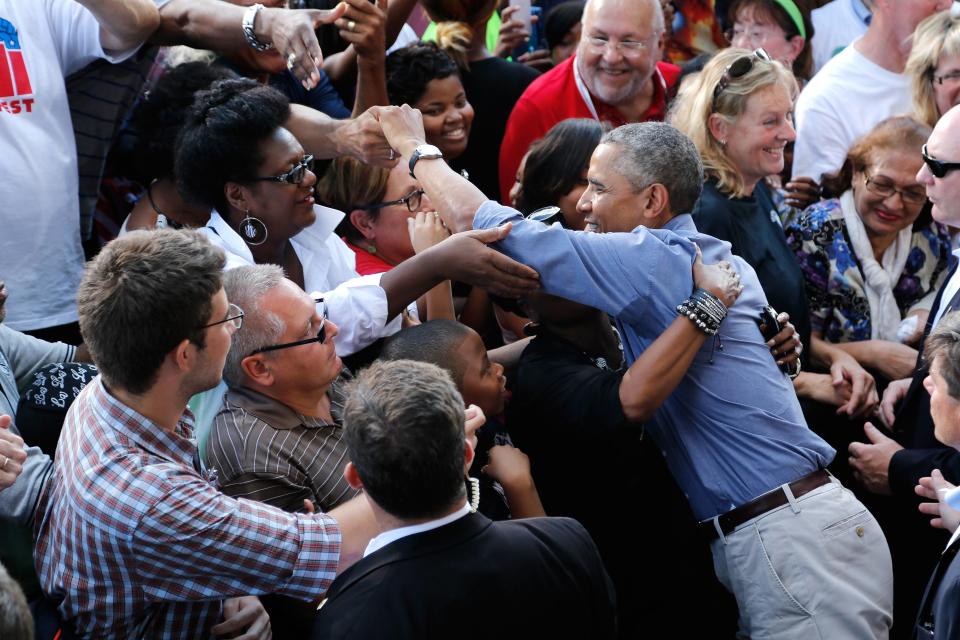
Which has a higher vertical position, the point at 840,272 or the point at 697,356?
the point at 697,356

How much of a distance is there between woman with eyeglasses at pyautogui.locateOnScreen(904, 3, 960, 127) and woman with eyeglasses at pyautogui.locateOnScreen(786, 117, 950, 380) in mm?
456

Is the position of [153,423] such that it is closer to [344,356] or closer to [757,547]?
[344,356]

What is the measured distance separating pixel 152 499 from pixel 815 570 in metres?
1.77

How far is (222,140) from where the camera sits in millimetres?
3389

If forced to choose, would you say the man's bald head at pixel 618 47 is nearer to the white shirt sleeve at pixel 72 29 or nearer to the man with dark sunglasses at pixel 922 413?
the man with dark sunglasses at pixel 922 413

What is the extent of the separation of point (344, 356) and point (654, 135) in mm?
1173

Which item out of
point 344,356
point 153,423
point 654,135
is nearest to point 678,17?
point 654,135

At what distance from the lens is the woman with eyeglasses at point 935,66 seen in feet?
15.5

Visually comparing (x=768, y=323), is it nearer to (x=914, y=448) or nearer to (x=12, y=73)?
(x=914, y=448)

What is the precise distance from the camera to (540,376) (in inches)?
126

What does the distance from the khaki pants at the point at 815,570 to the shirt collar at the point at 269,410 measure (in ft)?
4.05

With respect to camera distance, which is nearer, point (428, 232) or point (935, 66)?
point (428, 232)

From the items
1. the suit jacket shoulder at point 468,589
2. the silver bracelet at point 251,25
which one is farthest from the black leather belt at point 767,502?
the silver bracelet at point 251,25

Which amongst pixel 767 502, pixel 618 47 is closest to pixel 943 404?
pixel 767 502
